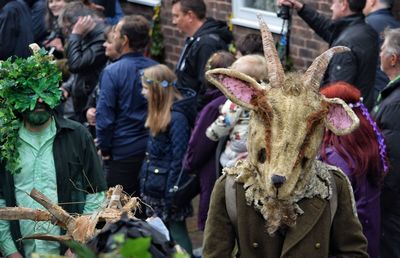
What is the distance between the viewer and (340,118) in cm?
447

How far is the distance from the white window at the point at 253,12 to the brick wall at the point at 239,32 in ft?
0.30

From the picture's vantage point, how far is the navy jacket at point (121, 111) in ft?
28.3

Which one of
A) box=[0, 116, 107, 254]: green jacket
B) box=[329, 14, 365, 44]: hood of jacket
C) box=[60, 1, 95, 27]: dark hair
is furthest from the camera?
box=[60, 1, 95, 27]: dark hair

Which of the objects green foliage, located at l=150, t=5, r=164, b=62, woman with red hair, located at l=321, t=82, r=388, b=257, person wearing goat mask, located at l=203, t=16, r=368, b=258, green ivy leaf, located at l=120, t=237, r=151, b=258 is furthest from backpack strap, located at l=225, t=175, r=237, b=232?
green foliage, located at l=150, t=5, r=164, b=62

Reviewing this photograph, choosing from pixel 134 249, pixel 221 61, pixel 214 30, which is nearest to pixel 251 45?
pixel 221 61

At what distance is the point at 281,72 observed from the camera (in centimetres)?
449

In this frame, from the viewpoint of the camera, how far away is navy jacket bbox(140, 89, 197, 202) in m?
8.02

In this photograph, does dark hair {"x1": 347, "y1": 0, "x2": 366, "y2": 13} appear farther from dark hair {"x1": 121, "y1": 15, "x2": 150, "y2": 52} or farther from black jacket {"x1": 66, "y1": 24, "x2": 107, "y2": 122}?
black jacket {"x1": 66, "y1": 24, "x2": 107, "y2": 122}

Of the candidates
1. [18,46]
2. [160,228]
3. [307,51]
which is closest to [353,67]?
[307,51]

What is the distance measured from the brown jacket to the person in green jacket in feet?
5.21

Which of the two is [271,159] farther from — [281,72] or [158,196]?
[158,196]

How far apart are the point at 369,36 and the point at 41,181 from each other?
330 cm

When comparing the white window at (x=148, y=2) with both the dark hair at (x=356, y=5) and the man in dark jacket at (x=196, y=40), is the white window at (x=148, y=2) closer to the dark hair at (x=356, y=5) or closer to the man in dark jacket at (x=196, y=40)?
the man in dark jacket at (x=196, y=40)

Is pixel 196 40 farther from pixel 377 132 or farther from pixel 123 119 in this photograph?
pixel 377 132
